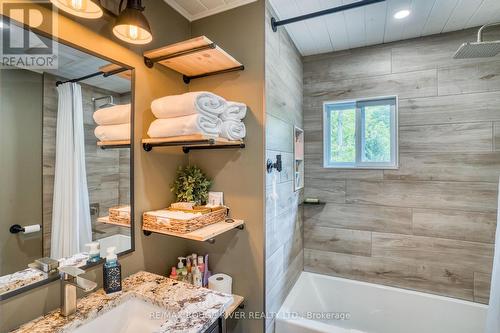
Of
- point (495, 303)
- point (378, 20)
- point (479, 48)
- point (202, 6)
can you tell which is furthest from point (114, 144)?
point (495, 303)

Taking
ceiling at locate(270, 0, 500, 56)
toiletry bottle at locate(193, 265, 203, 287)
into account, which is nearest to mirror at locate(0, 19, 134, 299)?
toiletry bottle at locate(193, 265, 203, 287)

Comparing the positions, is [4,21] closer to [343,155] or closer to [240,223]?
[240,223]

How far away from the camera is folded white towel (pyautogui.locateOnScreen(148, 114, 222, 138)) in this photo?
1.19 m

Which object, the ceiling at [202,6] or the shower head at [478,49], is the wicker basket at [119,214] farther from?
the shower head at [478,49]

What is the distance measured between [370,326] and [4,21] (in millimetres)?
2957

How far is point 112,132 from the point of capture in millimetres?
1241

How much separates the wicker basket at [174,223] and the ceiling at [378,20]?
1439mm

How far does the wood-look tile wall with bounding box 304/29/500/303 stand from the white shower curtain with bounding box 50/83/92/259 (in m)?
1.89

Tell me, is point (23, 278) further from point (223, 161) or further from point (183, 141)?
point (223, 161)

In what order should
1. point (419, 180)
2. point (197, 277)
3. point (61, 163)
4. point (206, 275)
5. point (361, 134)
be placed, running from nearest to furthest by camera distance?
point (61, 163), point (197, 277), point (206, 275), point (419, 180), point (361, 134)

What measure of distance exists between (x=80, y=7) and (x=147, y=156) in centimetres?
73

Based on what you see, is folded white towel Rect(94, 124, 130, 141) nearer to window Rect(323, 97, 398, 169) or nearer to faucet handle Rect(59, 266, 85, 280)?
faucet handle Rect(59, 266, 85, 280)

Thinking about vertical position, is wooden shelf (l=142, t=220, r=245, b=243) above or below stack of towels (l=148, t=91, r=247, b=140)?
below

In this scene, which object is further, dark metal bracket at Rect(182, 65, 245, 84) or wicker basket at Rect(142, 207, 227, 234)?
dark metal bracket at Rect(182, 65, 245, 84)
